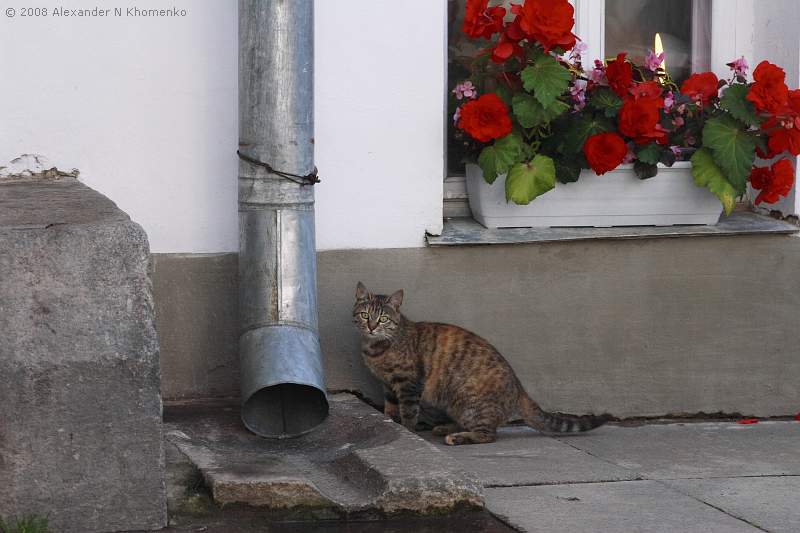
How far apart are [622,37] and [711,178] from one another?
0.88 metres

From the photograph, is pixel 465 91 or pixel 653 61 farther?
pixel 653 61

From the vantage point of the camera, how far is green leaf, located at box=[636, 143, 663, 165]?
4746 millimetres

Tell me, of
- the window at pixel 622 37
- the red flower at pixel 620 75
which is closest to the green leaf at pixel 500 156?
the window at pixel 622 37

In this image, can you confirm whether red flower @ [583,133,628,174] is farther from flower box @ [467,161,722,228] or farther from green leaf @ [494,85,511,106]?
green leaf @ [494,85,511,106]

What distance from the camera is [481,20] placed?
461 cm

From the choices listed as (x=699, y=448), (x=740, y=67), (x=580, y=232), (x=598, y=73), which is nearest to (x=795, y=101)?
(x=740, y=67)

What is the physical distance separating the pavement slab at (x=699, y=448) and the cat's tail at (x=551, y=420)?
0.05 metres

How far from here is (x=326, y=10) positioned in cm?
453

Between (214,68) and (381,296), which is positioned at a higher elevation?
(214,68)

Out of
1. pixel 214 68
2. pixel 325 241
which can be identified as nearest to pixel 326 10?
pixel 214 68

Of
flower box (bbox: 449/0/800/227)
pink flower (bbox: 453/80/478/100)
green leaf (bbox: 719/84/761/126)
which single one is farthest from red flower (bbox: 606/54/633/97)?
pink flower (bbox: 453/80/478/100)

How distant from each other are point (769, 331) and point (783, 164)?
2.51 ft

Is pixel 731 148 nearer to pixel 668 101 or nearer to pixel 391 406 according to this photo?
pixel 668 101

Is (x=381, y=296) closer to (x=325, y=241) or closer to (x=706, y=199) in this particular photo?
(x=325, y=241)
